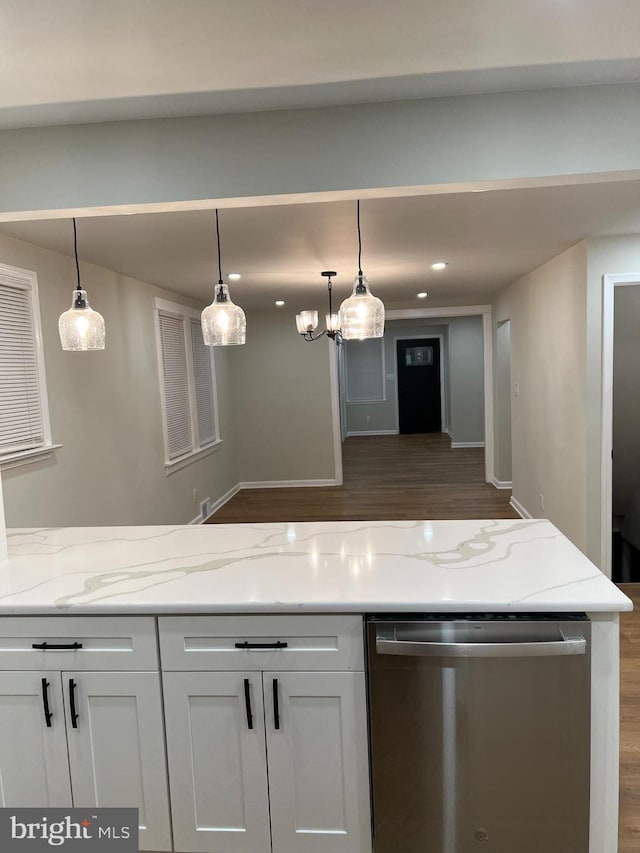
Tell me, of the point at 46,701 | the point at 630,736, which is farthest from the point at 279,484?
the point at 46,701

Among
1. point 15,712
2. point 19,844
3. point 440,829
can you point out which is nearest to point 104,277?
point 15,712

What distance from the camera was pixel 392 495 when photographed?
680 cm

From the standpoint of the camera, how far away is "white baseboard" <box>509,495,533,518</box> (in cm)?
551

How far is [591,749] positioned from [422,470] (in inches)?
258

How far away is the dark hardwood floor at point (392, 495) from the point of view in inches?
237

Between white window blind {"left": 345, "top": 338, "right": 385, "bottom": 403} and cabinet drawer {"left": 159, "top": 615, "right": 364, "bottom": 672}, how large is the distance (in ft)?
34.1

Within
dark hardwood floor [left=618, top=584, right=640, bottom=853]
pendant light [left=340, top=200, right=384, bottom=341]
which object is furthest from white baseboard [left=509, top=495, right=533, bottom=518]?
pendant light [left=340, top=200, right=384, bottom=341]

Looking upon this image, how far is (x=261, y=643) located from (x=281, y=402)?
593cm

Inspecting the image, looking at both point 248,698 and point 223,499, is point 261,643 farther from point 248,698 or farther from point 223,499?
point 223,499

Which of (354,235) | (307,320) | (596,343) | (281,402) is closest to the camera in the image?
(354,235)

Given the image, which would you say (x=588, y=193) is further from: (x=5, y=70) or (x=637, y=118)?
(x=5, y=70)

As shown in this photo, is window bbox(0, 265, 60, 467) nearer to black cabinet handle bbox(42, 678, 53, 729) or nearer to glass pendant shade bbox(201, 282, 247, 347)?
glass pendant shade bbox(201, 282, 247, 347)

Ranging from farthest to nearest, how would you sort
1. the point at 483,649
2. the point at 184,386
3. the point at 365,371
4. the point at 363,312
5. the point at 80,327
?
the point at 365,371, the point at 184,386, the point at 363,312, the point at 80,327, the point at 483,649

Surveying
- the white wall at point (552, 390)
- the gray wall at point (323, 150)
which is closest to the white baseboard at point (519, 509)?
the white wall at point (552, 390)
